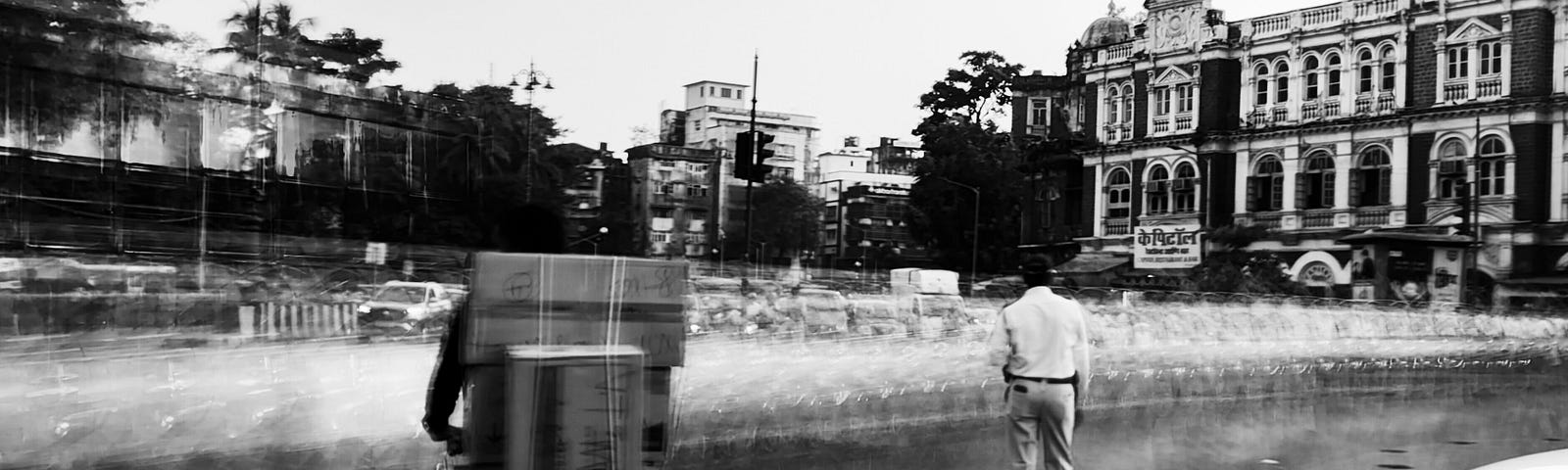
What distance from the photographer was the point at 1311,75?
34.2 metres

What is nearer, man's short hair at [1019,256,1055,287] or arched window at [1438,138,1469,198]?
man's short hair at [1019,256,1055,287]

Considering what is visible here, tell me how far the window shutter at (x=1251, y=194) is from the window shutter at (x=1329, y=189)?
2.02 meters

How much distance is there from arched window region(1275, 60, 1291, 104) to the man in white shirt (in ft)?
101

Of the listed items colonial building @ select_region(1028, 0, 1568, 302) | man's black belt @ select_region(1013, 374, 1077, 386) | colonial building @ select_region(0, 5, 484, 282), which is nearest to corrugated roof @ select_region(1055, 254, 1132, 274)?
colonial building @ select_region(1028, 0, 1568, 302)

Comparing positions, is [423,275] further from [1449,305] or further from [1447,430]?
[1449,305]

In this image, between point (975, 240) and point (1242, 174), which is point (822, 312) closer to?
point (975, 240)

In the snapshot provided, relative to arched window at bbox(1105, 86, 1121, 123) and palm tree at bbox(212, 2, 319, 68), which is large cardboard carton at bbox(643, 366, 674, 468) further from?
arched window at bbox(1105, 86, 1121, 123)

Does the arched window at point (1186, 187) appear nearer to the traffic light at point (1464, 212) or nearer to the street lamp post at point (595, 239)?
the traffic light at point (1464, 212)

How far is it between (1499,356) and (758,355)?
16610 mm

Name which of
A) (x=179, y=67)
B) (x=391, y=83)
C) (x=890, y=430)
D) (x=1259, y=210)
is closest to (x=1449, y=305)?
(x=1259, y=210)

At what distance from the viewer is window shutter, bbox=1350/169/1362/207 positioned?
108 feet

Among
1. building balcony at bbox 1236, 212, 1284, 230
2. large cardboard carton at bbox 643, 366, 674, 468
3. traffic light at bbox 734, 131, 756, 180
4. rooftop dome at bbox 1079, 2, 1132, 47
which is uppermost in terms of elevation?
rooftop dome at bbox 1079, 2, 1132, 47

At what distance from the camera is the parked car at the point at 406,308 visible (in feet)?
53.6

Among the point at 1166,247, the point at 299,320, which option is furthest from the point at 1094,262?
the point at 299,320
